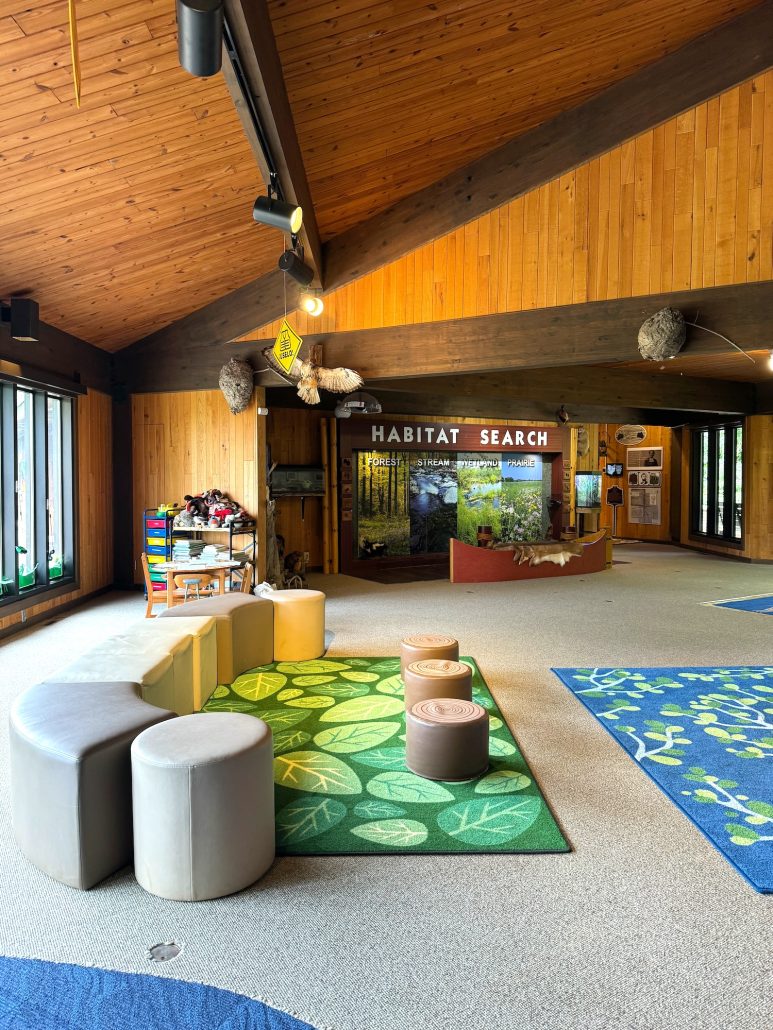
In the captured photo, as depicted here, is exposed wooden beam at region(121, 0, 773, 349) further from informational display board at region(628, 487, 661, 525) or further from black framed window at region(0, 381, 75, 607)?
informational display board at region(628, 487, 661, 525)

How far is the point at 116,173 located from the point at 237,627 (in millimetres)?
3407

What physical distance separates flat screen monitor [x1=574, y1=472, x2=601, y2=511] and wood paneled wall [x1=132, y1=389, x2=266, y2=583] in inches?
336

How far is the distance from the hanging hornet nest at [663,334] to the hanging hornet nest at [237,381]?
433 cm

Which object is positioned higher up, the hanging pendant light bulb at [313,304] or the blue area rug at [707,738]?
the hanging pendant light bulb at [313,304]

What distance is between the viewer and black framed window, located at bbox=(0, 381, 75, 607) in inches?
248

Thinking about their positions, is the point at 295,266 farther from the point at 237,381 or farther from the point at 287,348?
the point at 237,381

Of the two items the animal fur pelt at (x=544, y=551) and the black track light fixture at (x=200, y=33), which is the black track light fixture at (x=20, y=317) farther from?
the animal fur pelt at (x=544, y=551)

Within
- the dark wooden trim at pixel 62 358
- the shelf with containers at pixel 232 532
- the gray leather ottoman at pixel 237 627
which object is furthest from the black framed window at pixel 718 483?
the dark wooden trim at pixel 62 358

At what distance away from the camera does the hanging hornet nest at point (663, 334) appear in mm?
5703

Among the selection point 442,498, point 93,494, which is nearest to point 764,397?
point 442,498

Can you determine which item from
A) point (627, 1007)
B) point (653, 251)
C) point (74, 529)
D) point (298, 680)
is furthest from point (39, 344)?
point (627, 1007)

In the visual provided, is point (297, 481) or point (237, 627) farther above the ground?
point (297, 481)

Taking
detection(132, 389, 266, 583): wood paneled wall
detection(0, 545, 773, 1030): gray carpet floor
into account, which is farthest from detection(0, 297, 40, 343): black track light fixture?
detection(0, 545, 773, 1030): gray carpet floor

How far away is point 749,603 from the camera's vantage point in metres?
8.05
